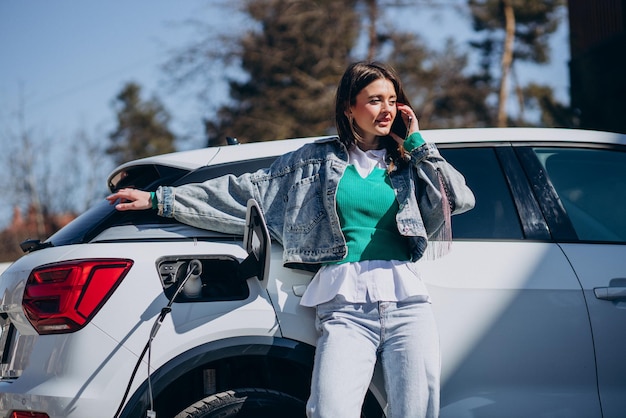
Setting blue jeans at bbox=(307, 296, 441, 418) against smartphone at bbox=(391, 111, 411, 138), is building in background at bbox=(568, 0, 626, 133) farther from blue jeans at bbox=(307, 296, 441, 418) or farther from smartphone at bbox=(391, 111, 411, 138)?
blue jeans at bbox=(307, 296, 441, 418)

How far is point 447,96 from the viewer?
2395 cm

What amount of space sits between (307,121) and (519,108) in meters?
9.36

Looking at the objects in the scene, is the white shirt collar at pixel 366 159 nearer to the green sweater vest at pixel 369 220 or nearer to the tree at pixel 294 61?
the green sweater vest at pixel 369 220

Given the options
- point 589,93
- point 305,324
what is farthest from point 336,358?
point 589,93

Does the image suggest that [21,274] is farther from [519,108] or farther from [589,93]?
[519,108]

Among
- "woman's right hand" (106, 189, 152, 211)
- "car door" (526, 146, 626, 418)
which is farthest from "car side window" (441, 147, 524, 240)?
"woman's right hand" (106, 189, 152, 211)

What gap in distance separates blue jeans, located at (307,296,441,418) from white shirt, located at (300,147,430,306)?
0.03 meters

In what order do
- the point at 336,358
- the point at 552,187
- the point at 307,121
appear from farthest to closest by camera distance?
the point at 307,121
the point at 552,187
the point at 336,358

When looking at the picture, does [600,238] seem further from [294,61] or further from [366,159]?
[294,61]

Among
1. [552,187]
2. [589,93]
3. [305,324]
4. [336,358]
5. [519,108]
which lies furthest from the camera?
[519,108]

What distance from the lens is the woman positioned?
2.53 meters

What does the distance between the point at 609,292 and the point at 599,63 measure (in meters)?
10.4

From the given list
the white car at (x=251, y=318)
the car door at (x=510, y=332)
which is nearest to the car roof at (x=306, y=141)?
the white car at (x=251, y=318)

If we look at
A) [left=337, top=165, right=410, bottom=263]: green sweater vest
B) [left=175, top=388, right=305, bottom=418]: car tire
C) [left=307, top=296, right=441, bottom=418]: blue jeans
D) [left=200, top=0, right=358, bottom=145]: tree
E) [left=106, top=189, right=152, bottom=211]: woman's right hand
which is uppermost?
[left=200, top=0, right=358, bottom=145]: tree
